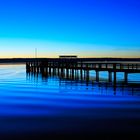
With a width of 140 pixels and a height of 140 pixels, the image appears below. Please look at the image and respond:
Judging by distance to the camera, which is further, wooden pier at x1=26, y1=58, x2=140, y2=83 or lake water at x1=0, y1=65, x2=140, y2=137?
wooden pier at x1=26, y1=58, x2=140, y2=83

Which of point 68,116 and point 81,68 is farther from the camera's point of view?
point 81,68

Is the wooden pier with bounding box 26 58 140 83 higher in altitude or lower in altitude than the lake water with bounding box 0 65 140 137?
higher

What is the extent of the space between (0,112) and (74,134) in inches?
262

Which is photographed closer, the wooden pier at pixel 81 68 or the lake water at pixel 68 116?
the lake water at pixel 68 116

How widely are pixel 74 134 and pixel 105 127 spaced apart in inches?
69.1

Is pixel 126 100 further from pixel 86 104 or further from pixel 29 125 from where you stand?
pixel 29 125

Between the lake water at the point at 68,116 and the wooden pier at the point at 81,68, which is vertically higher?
the wooden pier at the point at 81,68

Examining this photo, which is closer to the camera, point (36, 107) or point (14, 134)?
point (14, 134)

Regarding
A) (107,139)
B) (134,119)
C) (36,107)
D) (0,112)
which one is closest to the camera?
(107,139)

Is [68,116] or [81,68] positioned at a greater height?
[81,68]

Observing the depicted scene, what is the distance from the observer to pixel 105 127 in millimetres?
13602

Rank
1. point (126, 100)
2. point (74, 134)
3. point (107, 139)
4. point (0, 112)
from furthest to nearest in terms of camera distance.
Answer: point (126, 100), point (0, 112), point (74, 134), point (107, 139)

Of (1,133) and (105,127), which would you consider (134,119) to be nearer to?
(105,127)

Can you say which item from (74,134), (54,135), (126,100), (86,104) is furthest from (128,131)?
(126,100)
